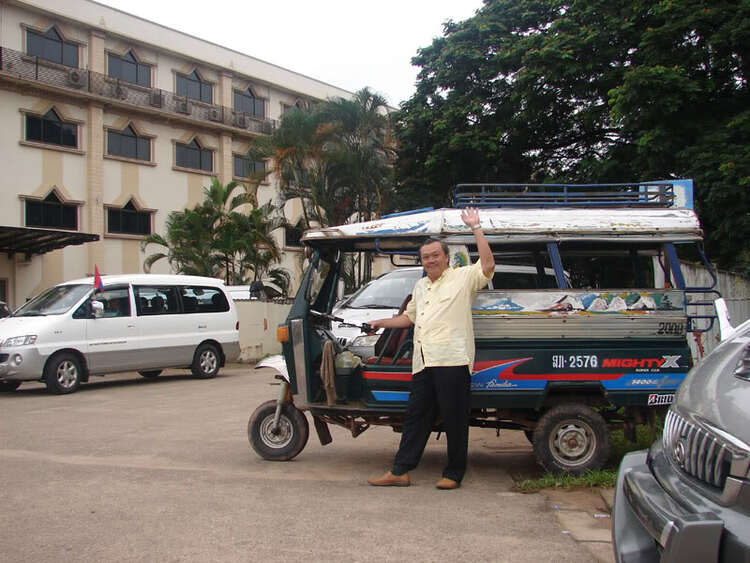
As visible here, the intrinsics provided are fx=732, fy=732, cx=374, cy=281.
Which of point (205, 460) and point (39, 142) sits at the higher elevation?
point (39, 142)

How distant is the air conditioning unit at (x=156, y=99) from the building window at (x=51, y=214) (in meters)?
5.75

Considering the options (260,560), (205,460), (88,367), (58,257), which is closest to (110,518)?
(260,560)

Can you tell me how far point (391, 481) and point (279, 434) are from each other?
4.55 ft

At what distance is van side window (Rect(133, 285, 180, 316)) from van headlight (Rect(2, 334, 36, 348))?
2.15m

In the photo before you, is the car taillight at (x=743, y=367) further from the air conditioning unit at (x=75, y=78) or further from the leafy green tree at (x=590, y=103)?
the air conditioning unit at (x=75, y=78)

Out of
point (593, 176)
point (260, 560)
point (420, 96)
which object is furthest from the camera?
point (420, 96)

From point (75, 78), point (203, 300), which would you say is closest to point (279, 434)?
point (203, 300)

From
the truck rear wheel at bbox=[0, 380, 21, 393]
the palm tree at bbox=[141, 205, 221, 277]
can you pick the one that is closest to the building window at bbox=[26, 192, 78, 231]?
the palm tree at bbox=[141, 205, 221, 277]

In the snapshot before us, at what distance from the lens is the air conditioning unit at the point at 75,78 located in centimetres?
2741

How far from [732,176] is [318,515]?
11.2 m

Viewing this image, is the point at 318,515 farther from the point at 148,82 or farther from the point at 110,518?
the point at 148,82

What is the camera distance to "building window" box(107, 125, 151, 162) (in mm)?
29281

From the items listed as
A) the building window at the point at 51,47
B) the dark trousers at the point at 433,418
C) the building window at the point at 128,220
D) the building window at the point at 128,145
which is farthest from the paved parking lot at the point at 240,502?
the building window at the point at 128,145

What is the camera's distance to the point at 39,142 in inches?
1051
